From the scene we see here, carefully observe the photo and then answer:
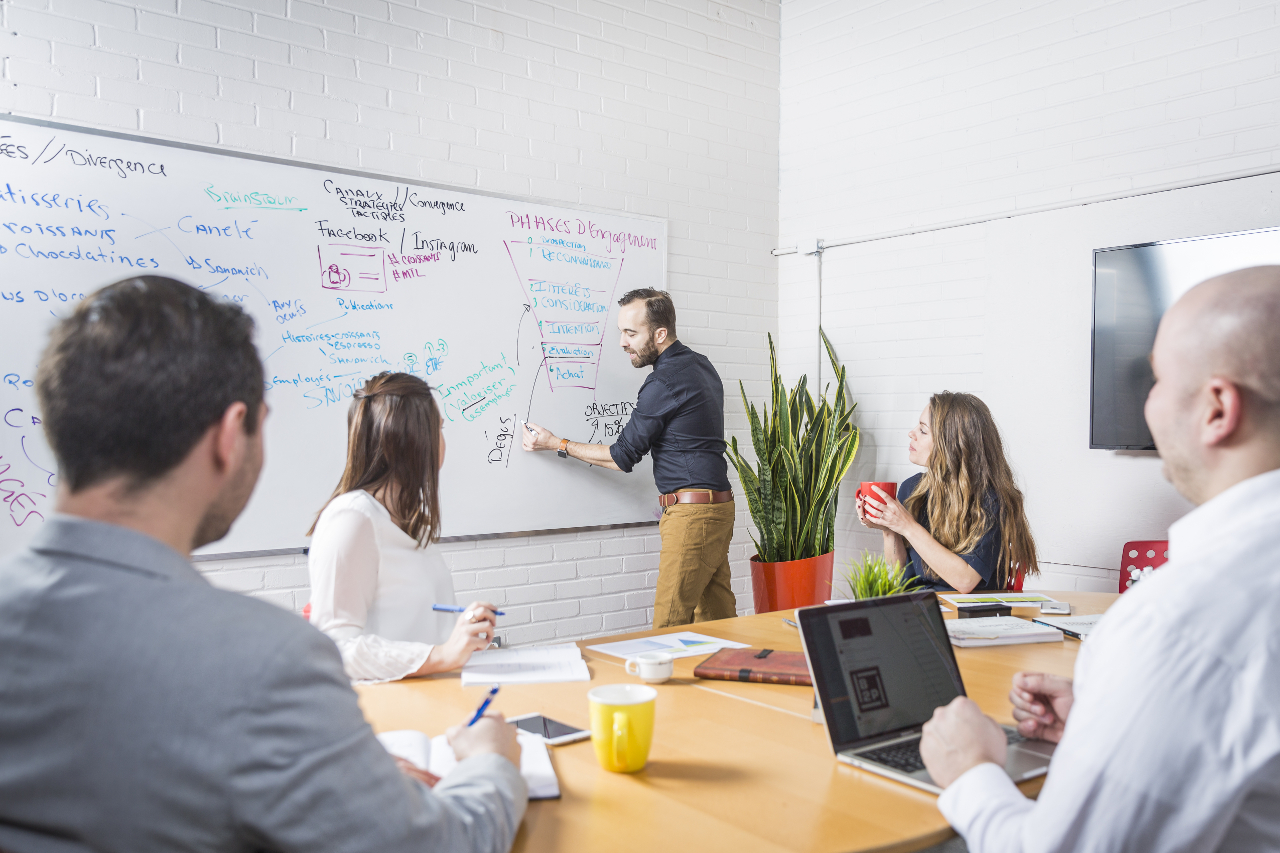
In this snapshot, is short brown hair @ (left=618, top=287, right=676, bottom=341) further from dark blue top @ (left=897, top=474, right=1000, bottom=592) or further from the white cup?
the white cup

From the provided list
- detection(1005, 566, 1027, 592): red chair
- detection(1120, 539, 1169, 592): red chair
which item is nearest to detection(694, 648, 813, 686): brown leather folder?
detection(1005, 566, 1027, 592): red chair

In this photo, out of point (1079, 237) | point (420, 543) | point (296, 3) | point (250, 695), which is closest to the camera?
point (250, 695)

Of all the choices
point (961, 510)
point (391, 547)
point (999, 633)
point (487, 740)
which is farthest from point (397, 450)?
point (961, 510)

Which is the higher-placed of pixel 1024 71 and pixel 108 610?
pixel 1024 71

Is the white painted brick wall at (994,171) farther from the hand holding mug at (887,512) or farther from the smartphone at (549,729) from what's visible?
the smartphone at (549,729)

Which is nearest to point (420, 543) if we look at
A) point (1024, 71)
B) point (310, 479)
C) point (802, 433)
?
point (310, 479)

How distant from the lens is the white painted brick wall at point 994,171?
3320mm

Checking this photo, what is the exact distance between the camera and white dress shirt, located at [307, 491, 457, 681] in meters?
1.73

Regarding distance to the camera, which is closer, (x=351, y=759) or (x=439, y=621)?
(x=351, y=759)

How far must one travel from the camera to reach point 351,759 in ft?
2.65

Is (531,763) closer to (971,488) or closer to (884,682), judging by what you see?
(884,682)

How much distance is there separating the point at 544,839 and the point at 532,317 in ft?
9.71

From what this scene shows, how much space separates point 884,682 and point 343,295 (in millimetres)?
2579

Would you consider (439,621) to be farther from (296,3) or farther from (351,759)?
(296,3)
